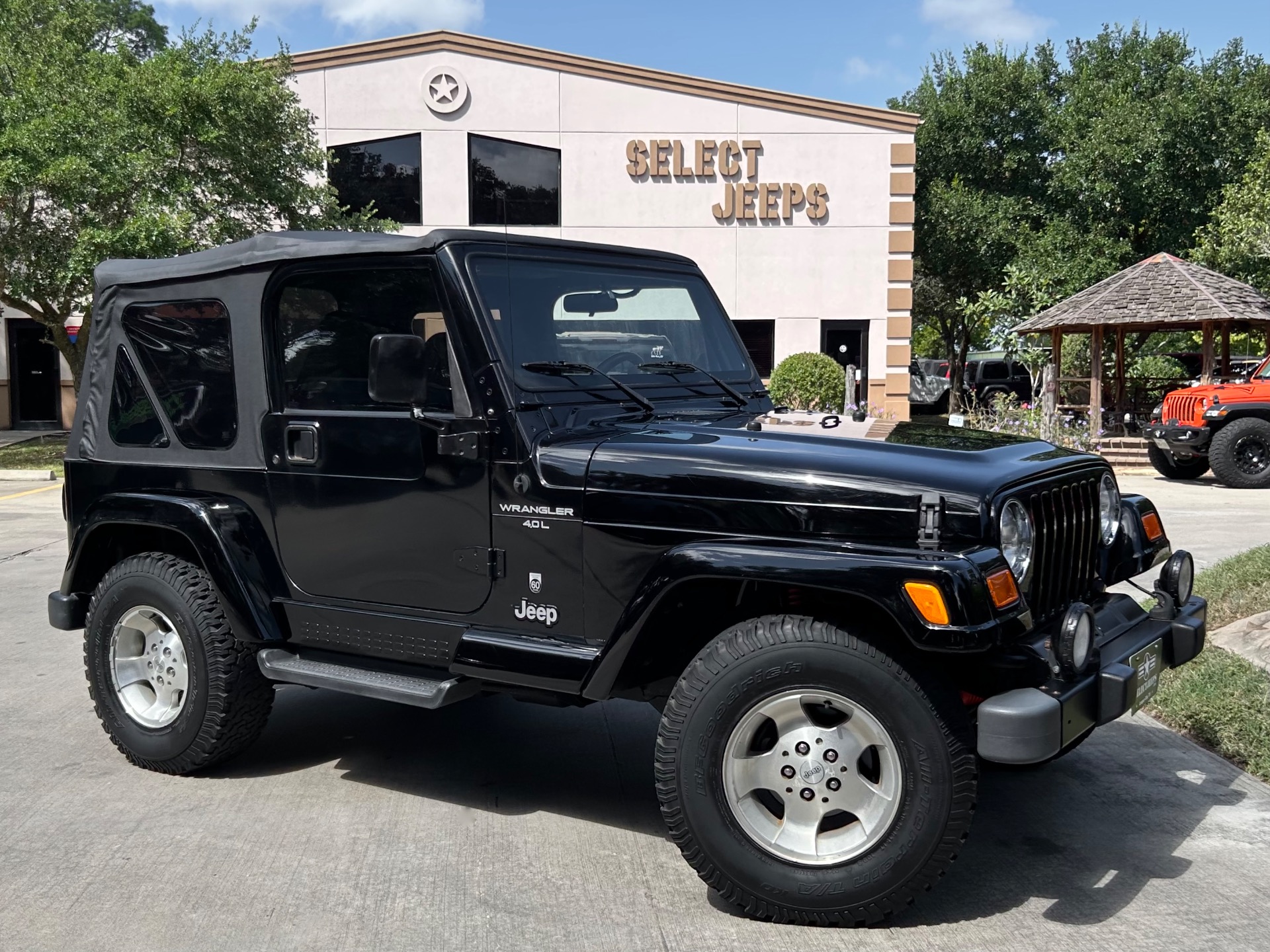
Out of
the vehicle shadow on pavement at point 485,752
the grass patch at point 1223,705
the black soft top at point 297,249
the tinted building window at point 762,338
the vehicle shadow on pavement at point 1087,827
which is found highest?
the tinted building window at point 762,338

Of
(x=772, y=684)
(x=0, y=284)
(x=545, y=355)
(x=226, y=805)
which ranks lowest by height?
(x=226, y=805)

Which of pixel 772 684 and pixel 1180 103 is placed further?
pixel 1180 103

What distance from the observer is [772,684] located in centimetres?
346

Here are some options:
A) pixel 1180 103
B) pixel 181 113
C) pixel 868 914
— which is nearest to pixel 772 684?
pixel 868 914

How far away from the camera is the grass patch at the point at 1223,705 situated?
4934 millimetres

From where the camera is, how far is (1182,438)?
15.5 m

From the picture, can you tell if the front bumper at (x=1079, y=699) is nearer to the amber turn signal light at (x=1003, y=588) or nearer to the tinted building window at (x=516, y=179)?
the amber turn signal light at (x=1003, y=588)

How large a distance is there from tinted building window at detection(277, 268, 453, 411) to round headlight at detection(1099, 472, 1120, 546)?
234 centimetres

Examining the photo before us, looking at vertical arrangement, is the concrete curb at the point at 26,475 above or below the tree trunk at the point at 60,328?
below

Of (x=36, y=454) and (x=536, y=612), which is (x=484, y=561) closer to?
(x=536, y=612)

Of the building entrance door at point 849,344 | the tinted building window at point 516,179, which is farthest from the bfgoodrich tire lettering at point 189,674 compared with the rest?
the building entrance door at point 849,344

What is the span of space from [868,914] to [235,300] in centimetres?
314

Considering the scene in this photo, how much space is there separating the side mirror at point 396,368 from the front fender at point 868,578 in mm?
998

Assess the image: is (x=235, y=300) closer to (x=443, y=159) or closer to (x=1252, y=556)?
(x=1252, y=556)
